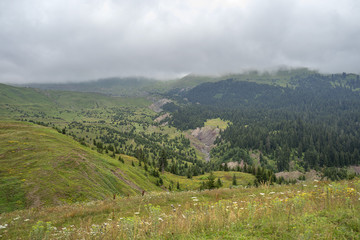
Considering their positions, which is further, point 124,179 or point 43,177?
point 124,179

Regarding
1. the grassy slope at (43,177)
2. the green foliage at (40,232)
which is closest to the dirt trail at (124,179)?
the grassy slope at (43,177)

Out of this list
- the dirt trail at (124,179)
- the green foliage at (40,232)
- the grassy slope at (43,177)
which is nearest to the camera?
the green foliage at (40,232)

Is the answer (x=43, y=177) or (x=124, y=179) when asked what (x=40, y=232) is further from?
(x=124, y=179)

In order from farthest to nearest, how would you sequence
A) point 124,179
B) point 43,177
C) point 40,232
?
point 124,179 → point 43,177 → point 40,232

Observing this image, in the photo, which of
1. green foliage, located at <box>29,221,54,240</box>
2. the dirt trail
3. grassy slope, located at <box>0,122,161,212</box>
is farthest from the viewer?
the dirt trail

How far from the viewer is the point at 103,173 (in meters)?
44.2

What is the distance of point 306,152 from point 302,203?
219 m

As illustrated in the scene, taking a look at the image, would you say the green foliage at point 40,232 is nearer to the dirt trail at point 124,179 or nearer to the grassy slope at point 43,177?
the grassy slope at point 43,177

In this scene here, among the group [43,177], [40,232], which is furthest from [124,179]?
[40,232]

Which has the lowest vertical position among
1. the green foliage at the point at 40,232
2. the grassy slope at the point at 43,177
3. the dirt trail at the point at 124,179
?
the dirt trail at the point at 124,179

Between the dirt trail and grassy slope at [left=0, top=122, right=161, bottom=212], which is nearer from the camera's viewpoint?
grassy slope at [left=0, top=122, right=161, bottom=212]

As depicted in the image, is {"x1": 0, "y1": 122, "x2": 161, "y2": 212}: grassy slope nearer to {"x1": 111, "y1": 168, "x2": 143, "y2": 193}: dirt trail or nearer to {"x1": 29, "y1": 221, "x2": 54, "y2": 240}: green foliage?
{"x1": 111, "y1": 168, "x2": 143, "y2": 193}: dirt trail

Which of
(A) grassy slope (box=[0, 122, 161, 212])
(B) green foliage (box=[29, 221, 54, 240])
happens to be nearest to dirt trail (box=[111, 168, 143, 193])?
(A) grassy slope (box=[0, 122, 161, 212])

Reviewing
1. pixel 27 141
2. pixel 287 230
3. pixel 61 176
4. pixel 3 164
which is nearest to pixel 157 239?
pixel 287 230
